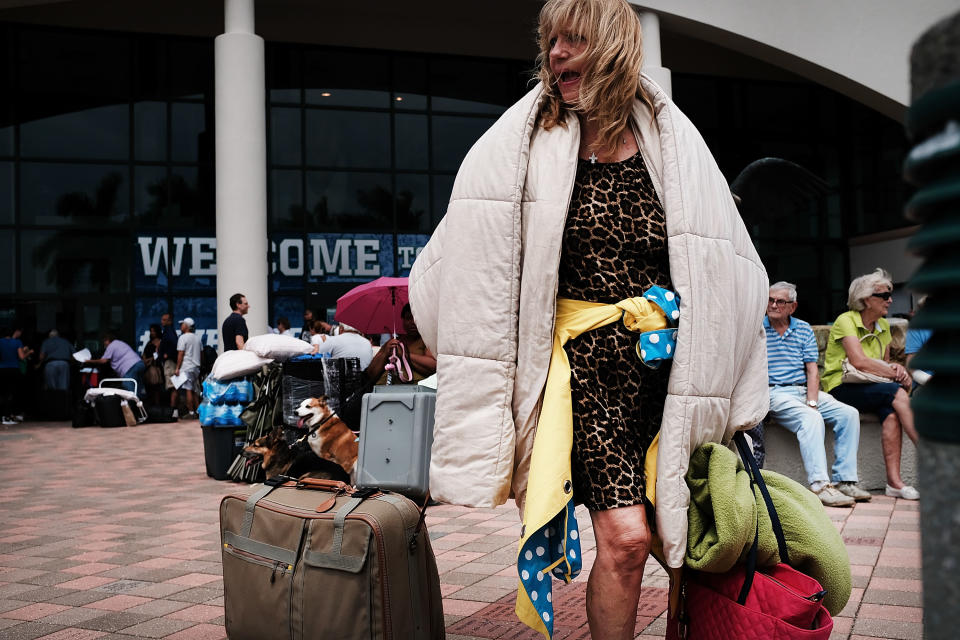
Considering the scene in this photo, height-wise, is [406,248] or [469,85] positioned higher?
[469,85]

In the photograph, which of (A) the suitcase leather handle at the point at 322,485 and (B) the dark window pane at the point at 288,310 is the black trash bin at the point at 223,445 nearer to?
(A) the suitcase leather handle at the point at 322,485

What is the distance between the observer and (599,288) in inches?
94.5

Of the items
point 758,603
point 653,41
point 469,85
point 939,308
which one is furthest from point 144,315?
point 939,308

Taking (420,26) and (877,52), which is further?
(420,26)

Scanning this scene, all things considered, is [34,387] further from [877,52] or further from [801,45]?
→ [877,52]

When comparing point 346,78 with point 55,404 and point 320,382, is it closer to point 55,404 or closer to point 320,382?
point 55,404

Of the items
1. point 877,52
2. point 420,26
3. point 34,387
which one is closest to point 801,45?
point 877,52

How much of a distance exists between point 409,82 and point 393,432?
17.3m

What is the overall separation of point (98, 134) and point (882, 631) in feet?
63.1

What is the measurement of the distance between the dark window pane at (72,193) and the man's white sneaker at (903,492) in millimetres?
16766

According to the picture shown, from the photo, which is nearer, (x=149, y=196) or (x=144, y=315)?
(x=144, y=315)

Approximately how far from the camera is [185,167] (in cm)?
1959

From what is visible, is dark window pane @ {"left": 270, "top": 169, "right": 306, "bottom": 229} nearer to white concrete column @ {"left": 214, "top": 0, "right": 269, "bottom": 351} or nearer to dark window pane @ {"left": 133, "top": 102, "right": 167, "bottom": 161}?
dark window pane @ {"left": 133, "top": 102, "right": 167, "bottom": 161}

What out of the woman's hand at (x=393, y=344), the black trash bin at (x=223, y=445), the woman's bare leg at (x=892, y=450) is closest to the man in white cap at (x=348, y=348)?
the woman's hand at (x=393, y=344)
